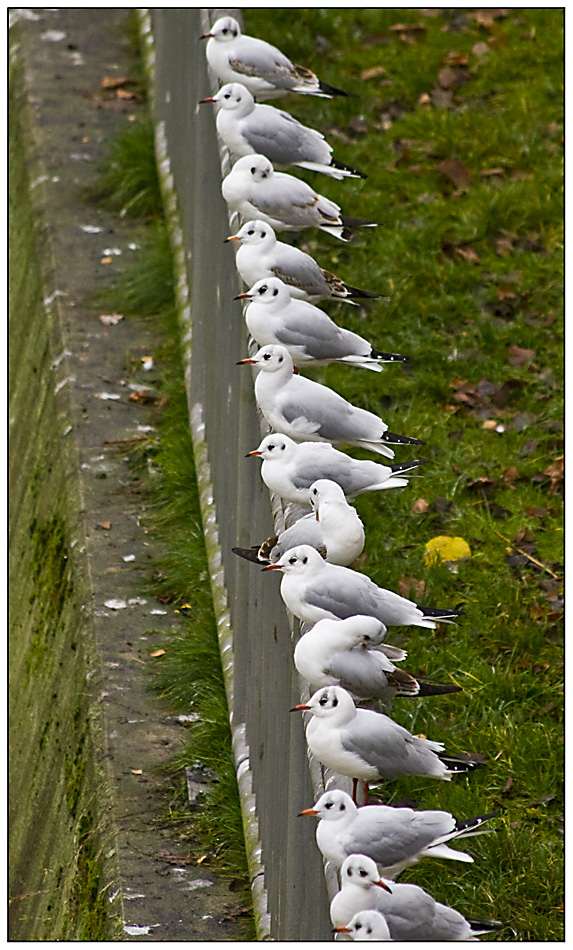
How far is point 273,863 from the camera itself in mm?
3639

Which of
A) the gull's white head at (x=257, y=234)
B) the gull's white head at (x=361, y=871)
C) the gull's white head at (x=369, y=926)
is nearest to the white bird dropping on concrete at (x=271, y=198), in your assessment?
the gull's white head at (x=257, y=234)

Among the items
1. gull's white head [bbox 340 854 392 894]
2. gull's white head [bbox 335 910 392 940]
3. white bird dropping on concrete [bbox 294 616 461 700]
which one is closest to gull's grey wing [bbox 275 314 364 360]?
white bird dropping on concrete [bbox 294 616 461 700]

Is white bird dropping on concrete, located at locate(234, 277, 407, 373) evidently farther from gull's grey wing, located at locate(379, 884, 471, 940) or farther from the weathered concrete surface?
gull's grey wing, located at locate(379, 884, 471, 940)

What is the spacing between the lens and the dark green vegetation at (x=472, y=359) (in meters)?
4.06

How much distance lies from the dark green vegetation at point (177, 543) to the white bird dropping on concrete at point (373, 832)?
1305 millimetres

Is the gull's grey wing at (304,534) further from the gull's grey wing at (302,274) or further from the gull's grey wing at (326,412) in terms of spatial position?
the gull's grey wing at (302,274)

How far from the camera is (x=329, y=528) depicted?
3.16 meters

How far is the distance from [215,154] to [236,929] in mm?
2684

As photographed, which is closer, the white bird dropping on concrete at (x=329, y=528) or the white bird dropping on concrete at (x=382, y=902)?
the white bird dropping on concrete at (x=382, y=902)

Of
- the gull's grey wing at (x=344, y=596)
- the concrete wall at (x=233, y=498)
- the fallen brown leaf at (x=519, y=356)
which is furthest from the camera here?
the fallen brown leaf at (x=519, y=356)

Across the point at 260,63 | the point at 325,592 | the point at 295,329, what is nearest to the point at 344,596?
the point at 325,592

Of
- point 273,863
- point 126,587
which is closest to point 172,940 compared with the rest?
point 273,863

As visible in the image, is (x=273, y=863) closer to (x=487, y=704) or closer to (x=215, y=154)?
(x=487, y=704)

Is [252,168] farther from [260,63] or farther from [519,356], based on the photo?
[519,356]
